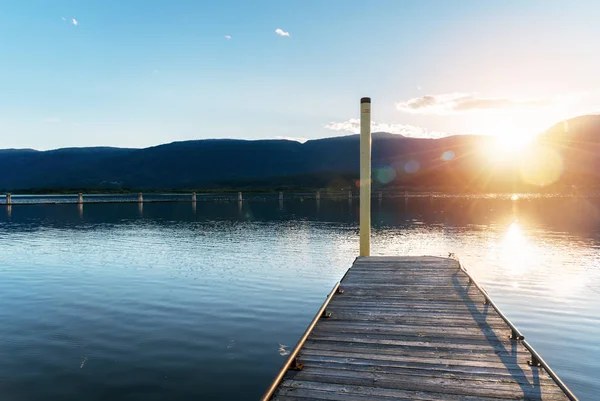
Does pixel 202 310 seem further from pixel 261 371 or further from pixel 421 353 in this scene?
pixel 421 353

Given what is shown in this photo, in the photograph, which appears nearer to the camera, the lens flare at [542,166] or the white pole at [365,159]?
the white pole at [365,159]

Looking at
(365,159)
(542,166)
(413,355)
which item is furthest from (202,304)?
(542,166)

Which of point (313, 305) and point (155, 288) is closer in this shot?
point (313, 305)

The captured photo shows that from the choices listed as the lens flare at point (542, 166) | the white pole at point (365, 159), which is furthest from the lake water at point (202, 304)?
the lens flare at point (542, 166)

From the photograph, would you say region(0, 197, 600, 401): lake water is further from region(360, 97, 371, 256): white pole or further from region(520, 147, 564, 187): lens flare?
region(520, 147, 564, 187): lens flare

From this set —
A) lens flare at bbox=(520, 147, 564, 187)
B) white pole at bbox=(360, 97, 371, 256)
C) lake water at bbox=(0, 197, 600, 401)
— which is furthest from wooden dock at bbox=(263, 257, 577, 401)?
lens flare at bbox=(520, 147, 564, 187)

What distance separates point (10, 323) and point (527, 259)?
65.0ft

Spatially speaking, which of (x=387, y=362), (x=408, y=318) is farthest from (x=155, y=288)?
(x=387, y=362)

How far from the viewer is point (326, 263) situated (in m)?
18.9

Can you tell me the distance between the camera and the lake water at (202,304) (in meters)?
7.60

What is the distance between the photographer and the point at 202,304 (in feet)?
40.3

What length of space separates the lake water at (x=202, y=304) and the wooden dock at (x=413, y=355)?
1.51m

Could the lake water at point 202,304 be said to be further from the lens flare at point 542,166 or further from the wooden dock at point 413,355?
the lens flare at point 542,166

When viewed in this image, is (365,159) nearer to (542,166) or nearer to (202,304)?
(202,304)
